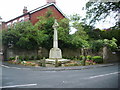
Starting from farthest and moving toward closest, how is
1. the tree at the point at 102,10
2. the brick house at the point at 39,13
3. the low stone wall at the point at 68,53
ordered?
1. the brick house at the point at 39,13
2. the low stone wall at the point at 68,53
3. the tree at the point at 102,10

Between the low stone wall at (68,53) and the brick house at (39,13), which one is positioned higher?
the brick house at (39,13)

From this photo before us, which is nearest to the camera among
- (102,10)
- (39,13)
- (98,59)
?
(102,10)

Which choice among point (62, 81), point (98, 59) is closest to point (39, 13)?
point (98, 59)

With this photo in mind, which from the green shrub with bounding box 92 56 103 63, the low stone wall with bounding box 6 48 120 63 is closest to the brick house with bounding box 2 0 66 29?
the low stone wall with bounding box 6 48 120 63

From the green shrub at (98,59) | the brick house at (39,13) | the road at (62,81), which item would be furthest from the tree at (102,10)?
the brick house at (39,13)

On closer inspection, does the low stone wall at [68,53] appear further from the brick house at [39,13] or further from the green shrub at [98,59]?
the brick house at [39,13]

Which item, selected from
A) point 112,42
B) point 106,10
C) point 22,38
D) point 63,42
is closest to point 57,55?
point 22,38

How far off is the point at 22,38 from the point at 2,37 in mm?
3468

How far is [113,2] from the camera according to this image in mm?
4734

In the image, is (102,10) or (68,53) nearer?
(102,10)

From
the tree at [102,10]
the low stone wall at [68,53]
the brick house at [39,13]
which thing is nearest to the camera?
the tree at [102,10]

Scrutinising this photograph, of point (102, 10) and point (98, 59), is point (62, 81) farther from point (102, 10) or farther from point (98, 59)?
point (98, 59)

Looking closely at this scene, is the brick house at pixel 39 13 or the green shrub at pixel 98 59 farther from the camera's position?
the brick house at pixel 39 13

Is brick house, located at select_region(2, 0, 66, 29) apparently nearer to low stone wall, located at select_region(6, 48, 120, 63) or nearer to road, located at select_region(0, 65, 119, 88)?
low stone wall, located at select_region(6, 48, 120, 63)
